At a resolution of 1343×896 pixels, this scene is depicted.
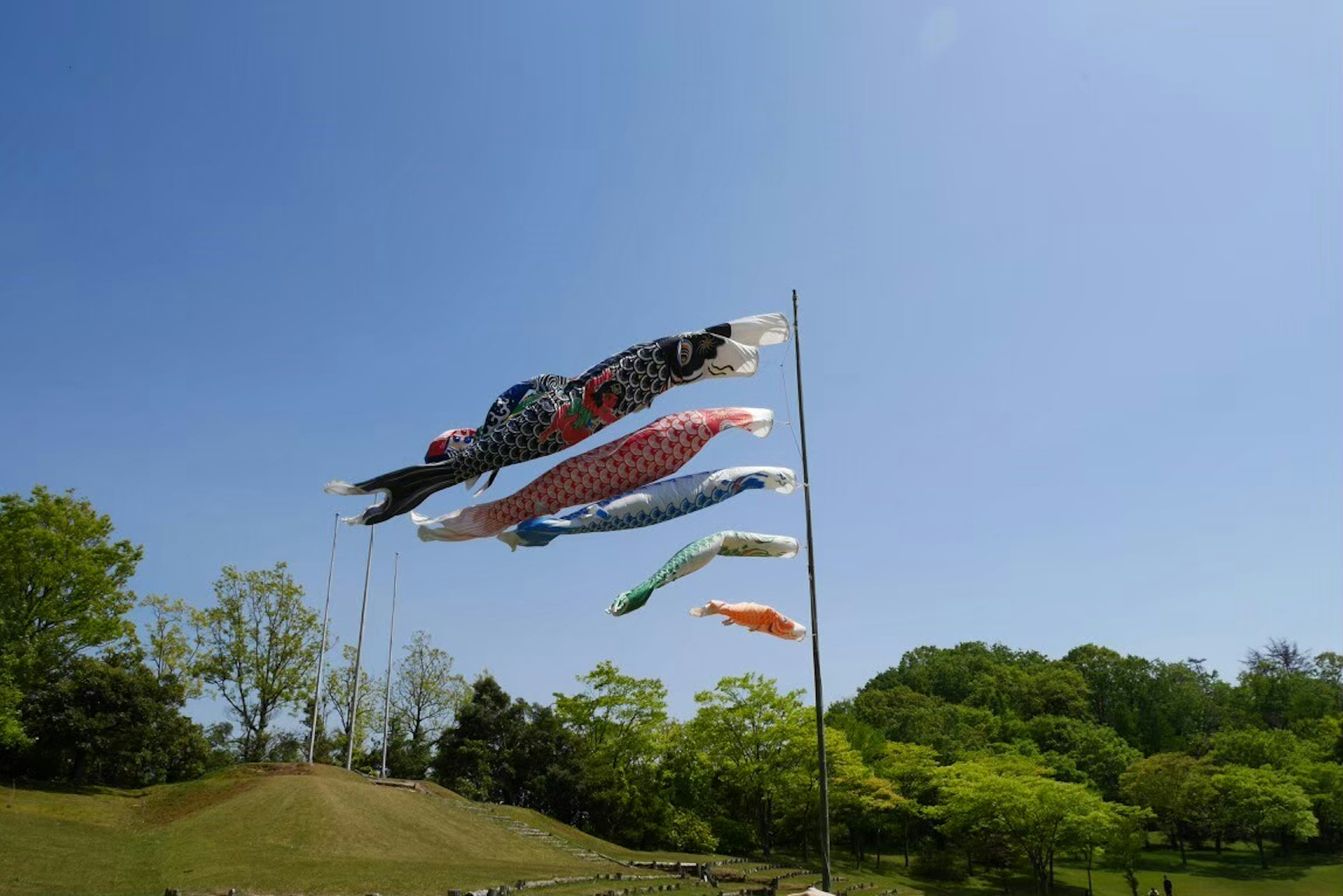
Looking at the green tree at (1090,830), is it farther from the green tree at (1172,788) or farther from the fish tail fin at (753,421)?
the fish tail fin at (753,421)

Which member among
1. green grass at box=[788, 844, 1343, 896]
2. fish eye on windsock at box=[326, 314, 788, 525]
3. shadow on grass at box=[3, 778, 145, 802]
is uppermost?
fish eye on windsock at box=[326, 314, 788, 525]

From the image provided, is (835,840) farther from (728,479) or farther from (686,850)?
(728,479)

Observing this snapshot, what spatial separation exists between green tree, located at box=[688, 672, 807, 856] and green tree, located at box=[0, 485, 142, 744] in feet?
72.4

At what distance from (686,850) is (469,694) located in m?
16.2

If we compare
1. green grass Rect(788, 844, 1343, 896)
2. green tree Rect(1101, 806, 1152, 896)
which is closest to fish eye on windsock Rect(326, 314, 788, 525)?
green grass Rect(788, 844, 1343, 896)

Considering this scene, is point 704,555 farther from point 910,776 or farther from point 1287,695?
point 1287,695

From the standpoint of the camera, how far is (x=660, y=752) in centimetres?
3716

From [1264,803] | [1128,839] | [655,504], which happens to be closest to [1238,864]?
[1264,803]

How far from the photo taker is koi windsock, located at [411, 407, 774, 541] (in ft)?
37.9

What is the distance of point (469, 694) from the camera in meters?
47.1

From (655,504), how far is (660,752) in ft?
94.4

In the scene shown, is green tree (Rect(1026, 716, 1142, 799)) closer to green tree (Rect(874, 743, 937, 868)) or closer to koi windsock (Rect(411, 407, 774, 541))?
green tree (Rect(874, 743, 937, 868))

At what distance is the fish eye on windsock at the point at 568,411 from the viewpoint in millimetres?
11578

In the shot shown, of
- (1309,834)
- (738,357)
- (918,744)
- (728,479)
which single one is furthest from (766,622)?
(1309,834)
